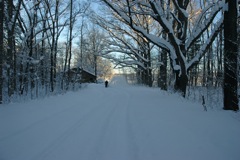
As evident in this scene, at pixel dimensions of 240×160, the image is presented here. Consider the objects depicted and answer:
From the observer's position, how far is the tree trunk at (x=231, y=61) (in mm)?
7797

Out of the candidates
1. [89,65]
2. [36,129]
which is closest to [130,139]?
[36,129]

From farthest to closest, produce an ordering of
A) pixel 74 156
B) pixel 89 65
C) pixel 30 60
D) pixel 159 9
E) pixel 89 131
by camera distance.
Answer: pixel 89 65, pixel 30 60, pixel 159 9, pixel 89 131, pixel 74 156

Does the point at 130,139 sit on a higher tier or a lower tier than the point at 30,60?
lower

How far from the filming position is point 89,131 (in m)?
5.18

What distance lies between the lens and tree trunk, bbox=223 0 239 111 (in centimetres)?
780

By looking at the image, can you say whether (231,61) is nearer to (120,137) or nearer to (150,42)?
(120,137)

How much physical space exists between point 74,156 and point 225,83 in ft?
20.8

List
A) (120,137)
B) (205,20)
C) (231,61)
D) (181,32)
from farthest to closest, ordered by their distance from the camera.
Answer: (181,32) → (205,20) → (231,61) → (120,137)

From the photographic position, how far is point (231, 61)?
7711 millimetres

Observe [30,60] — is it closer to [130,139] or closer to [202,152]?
[130,139]

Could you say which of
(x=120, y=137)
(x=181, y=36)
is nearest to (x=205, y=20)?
(x=181, y=36)

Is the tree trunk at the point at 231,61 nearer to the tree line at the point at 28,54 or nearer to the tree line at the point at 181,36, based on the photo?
the tree line at the point at 181,36

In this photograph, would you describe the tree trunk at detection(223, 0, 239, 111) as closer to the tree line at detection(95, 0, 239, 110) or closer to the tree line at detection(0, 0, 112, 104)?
the tree line at detection(95, 0, 239, 110)

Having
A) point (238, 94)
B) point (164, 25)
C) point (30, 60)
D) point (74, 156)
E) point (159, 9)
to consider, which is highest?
point (159, 9)
